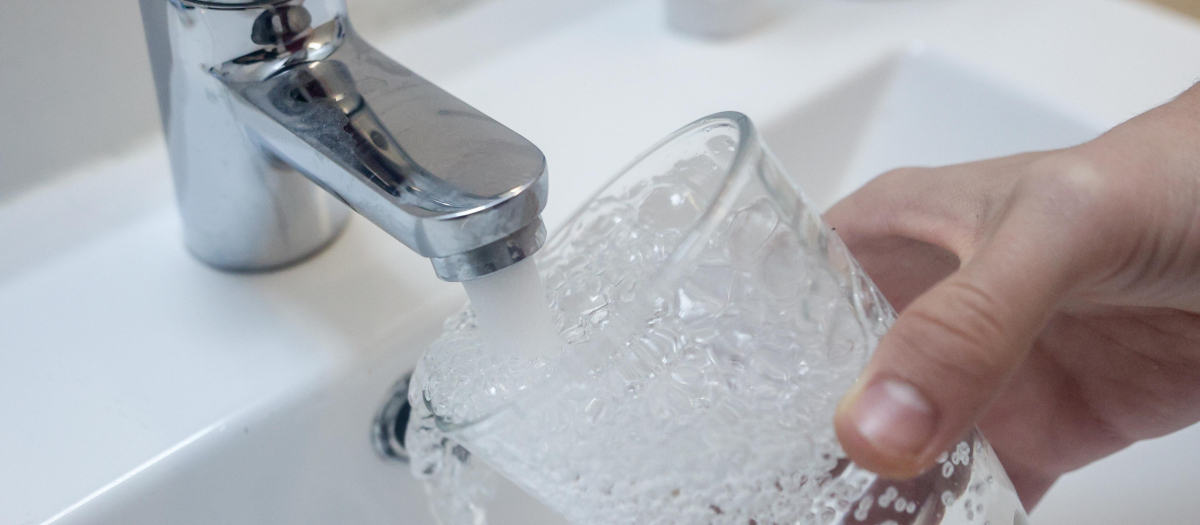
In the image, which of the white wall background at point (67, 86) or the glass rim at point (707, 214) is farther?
the white wall background at point (67, 86)

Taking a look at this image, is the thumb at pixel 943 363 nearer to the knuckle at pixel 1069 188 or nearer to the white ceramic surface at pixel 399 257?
the knuckle at pixel 1069 188

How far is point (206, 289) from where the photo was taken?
339 mm

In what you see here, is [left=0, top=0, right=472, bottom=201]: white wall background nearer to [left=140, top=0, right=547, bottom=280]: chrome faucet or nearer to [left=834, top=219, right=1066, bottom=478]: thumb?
[left=140, top=0, right=547, bottom=280]: chrome faucet

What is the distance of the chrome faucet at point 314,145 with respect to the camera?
23 cm

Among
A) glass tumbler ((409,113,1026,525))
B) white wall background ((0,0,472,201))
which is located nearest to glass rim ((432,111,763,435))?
glass tumbler ((409,113,1026,525))

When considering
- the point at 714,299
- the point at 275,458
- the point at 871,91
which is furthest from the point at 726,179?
the point at 871,91

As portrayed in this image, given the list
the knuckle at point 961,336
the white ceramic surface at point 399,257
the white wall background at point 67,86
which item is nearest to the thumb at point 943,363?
the knuckle at point 961,336

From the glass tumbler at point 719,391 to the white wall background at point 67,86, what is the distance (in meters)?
0.20

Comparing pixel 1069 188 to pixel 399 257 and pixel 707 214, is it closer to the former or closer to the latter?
pixel 707 214

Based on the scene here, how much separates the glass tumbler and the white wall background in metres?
0.20

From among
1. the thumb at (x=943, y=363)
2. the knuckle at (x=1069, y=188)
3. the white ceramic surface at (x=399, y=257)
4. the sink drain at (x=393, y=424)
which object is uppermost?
the knuckle at (x=1069, y=188)

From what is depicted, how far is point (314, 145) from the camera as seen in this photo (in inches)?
10.0

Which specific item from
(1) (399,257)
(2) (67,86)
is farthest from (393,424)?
(2) (67,86)

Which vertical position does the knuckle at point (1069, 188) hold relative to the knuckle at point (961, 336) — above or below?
above
